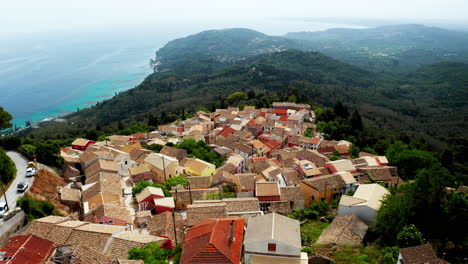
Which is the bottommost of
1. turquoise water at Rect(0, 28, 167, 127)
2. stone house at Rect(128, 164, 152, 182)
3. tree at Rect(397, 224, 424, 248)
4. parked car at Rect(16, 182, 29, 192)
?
turquoise water at Rect(0, 28, 167, 127)

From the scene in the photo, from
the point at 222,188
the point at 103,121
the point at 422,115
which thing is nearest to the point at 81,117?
the point at 103,121

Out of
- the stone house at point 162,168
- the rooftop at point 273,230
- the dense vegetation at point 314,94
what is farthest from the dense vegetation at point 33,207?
the dense vegetation at point 314,94

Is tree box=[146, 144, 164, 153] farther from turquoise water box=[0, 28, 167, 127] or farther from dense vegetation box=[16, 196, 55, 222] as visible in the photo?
turquoise water box=[0, 28, 167, 127]

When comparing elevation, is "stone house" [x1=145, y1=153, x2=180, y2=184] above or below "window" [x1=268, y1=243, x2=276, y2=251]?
below

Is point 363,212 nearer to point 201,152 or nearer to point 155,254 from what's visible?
point 155,254

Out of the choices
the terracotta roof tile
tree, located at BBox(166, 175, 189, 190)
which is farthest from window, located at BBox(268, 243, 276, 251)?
tree, located at BBox(166, 175, 189, 190)

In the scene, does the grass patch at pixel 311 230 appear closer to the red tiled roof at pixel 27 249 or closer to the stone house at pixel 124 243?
the stone house at pixel 124 243

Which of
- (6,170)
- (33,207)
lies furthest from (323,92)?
(33,207)

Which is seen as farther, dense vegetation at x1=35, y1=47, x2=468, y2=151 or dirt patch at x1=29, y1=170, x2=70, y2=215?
dense vegetation at x1=35, y1=47, x2=468, y2=151
